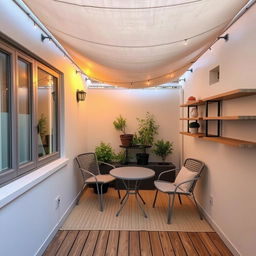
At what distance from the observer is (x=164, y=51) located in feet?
7.56

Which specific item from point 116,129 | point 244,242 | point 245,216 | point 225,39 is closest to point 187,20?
point 225,39

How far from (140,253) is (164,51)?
231cm

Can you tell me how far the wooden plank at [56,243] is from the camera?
88.0 inches

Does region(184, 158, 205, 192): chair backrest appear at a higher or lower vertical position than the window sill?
lower

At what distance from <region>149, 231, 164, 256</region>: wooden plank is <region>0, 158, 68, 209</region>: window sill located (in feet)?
4.89

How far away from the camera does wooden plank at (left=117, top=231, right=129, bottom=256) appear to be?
223 cm

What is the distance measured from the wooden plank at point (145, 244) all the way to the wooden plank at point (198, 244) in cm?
56

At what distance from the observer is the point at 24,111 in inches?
84.4

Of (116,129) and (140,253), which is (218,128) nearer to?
(140,253)

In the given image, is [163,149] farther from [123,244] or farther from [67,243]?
[67,243]

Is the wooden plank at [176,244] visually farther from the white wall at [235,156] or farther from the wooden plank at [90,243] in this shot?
the wooden plank at [90,243]

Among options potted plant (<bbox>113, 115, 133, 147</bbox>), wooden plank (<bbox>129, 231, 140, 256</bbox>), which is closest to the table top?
wooden plank (<bbox>129, 231, 140, 256</bbox>)

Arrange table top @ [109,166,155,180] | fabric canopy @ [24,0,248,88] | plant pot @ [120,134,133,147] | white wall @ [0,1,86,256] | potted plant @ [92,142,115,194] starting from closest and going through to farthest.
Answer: fabric canopy @ [24,0,248,88]
white wall @ [0,1,86,256]
table top @ [109,166,155,180]
potted plant @ [92,142,115,194]
plant pot @ [120,134,133,147]

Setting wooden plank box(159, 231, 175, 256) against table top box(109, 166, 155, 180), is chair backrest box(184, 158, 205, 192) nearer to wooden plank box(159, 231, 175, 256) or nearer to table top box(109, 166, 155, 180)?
table top box(109, 166, 155, 180)
